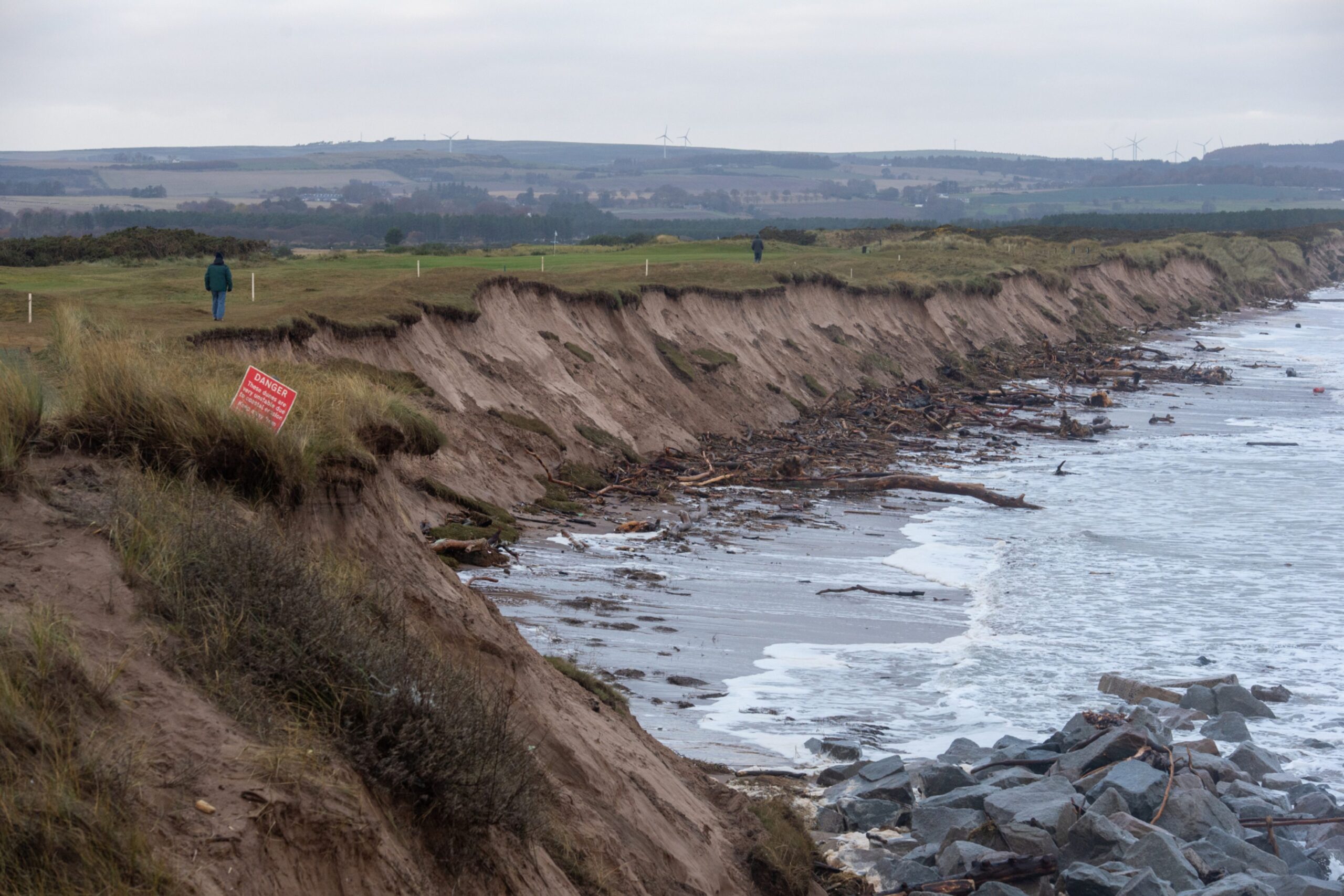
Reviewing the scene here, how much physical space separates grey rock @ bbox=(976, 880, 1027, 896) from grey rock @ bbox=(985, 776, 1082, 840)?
34.3 inches

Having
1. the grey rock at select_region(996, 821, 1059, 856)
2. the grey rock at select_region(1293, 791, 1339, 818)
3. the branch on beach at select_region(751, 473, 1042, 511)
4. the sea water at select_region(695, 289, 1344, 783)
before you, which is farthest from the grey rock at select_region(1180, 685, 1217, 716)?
the branch on beach at select_region(751, 473, 1042, 511)

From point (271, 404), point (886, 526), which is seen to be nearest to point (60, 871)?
point (271, 404)

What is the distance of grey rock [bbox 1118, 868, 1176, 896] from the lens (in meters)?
7.84

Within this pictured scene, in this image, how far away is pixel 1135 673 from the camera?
13.3 metres

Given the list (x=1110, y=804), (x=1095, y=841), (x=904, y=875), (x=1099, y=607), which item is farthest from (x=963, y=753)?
(x=1099, y=607)

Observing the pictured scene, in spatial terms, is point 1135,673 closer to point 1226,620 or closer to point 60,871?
point 1226,620

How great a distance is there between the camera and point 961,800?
947 centimetres

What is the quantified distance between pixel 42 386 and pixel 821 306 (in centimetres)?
3353

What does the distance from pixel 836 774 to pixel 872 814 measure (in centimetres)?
70

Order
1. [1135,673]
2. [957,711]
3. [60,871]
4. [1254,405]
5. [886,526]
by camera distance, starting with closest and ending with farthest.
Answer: [60,871], [957,711], [1135,673], [886,526], [1254,405]

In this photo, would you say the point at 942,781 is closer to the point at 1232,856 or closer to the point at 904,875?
the point at 904,875

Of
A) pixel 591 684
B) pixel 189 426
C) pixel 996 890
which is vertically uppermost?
pixel 189 426

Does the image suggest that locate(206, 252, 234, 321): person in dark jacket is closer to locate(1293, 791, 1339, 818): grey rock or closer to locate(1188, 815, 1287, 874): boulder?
locate(1188, 815, 1287, 874): boulder

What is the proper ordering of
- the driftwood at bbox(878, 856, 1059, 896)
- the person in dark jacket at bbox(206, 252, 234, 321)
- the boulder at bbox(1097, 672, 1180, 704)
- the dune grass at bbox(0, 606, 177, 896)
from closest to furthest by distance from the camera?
the dune grass at bbox(0, 606, 177, 896)
the driftwood at bbox(878, 856, 1059, 896)
the boulder at bbox(1097, 672, 1180, 704)
the person in dark jacket at bbox(206, 252, 234, 321)
